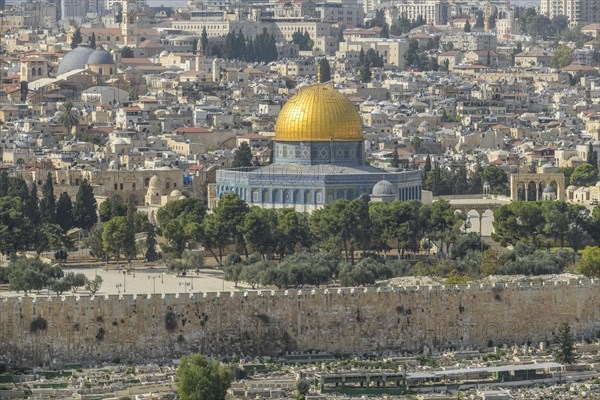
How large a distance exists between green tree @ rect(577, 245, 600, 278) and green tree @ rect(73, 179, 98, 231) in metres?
17.4

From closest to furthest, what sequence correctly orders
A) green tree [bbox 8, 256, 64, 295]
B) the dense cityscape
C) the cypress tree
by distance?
the dense cityscape < green tree [bbox 8, 256, 64, 295] < the cypress tree

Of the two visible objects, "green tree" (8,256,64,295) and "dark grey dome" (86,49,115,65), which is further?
"dark grey dome" (86,49,115,65)

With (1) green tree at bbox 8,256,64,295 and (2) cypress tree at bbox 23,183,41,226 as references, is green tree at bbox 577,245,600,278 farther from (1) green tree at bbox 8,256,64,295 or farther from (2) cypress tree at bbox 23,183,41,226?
(2) cypress tree at bbox 23,183,41,226

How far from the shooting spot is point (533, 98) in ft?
453

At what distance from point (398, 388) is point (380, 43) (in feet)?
400

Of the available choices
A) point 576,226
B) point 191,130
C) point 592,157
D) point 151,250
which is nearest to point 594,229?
point 576,226

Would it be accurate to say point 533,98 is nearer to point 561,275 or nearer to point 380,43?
point 380,43

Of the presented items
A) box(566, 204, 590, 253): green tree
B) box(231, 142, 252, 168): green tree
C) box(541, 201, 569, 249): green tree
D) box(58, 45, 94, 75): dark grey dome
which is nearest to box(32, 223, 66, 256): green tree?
box(541, 201, 569, 249): green tree

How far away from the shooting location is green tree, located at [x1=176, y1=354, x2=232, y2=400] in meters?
48.3

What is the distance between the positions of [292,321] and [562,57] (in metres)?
121

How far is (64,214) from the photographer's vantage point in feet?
247

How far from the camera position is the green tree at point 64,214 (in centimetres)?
7512

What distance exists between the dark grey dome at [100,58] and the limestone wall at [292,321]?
3393 inches

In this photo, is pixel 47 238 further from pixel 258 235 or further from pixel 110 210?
pixel 110 210
